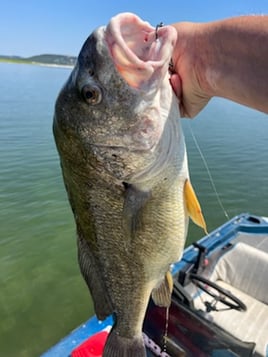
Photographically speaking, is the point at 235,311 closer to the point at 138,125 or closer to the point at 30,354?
the point at 30,354

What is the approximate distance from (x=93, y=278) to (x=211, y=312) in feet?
7.95

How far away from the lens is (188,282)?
384cm

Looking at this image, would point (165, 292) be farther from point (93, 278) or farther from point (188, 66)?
point (188, 66)

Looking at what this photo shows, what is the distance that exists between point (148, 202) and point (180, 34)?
0.71 m

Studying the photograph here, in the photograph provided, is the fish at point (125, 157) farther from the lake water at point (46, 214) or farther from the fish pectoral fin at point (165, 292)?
the lake water at point (46, 214)

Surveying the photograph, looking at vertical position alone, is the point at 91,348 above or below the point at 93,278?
below

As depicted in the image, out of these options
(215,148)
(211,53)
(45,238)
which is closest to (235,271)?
(211,53)

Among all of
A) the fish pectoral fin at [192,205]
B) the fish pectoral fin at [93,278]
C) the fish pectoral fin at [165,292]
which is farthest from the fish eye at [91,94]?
the fish pectoral fin at [165,292]

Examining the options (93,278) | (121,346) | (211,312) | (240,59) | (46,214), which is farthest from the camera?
(46,214)

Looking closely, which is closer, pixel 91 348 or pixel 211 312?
pixel 91 348

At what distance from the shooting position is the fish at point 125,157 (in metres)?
1.32

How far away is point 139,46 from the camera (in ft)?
4.42

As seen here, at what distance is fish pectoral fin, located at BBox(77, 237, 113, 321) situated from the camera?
1.68 meters

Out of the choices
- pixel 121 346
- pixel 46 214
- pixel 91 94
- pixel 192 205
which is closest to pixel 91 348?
pixel 121 346
